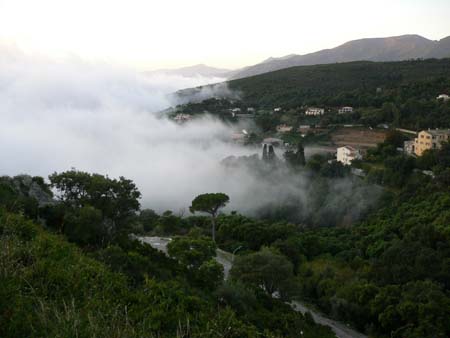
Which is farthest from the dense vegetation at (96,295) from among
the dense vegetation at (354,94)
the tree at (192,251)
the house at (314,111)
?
the house at (314,111)

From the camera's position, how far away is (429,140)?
98.6 ft

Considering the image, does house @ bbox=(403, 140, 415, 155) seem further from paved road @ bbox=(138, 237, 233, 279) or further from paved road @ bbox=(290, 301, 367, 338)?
paved road @ bbox=(290, 301, 367, 338)

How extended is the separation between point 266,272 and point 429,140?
22151mm

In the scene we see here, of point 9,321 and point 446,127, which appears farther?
point 446,127

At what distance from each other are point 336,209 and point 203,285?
61.7 feet

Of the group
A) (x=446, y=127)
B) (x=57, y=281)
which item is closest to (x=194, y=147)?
(x=446, y=127)

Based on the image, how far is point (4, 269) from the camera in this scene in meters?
3.19

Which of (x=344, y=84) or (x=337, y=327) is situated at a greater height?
(x=344, y=84)

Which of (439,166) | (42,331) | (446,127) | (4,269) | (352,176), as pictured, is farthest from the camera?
(446,127)

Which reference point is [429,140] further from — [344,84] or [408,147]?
[344,84]

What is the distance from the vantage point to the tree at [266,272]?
12.6 m

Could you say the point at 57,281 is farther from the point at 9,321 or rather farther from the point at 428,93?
the point at 428,93

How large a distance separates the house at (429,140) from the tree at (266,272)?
67.4 ft

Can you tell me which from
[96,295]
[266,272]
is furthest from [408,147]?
[96,295]
